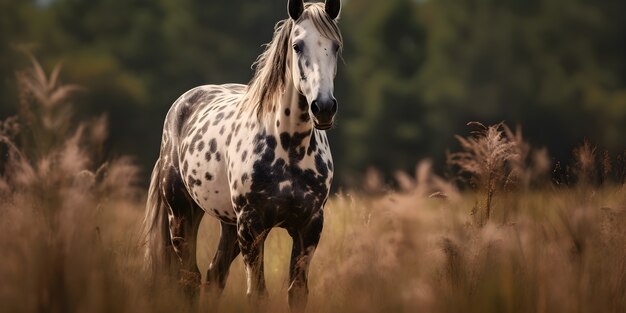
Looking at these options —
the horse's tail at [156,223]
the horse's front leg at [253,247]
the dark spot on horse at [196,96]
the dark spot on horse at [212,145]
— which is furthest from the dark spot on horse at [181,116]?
the horse's front leg at [253,247]

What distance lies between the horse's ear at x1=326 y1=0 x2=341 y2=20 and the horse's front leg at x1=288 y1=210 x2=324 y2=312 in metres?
1.19

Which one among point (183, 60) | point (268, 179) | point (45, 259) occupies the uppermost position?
point (183, 60)

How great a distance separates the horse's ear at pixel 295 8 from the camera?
4.66 metres

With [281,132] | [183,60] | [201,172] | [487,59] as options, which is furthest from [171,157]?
[487,59]

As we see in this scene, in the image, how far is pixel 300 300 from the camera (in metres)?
4.62

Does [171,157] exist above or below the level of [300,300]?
above

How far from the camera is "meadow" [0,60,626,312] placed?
11.6ft

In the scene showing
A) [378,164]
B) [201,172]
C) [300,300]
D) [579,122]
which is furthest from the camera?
[378,164]

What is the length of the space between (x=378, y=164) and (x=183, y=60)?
297 inches

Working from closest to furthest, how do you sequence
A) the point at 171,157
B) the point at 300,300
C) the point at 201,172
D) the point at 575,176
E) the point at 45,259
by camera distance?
the point at 45,259 → the point at 575,176 → the point at 300,300 → the point at 201,172 → the point at 171,157

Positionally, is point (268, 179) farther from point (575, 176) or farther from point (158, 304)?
point (575, 176)

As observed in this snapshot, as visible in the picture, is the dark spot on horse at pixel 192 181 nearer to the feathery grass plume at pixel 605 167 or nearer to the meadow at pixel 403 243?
the meadow at pixel 403 243

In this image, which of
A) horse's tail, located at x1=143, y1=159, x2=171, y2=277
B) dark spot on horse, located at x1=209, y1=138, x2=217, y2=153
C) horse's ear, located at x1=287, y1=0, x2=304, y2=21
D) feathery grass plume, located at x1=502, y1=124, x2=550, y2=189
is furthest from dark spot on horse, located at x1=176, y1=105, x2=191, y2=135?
feathery grass plume, located at x1=502, y1=124, x2=550, y2=189

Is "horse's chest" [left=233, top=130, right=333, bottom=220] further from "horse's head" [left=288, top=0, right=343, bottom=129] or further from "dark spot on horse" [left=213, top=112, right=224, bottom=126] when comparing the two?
"dark spot on horse" [left=213, top=112, right=224, bottom=126]
